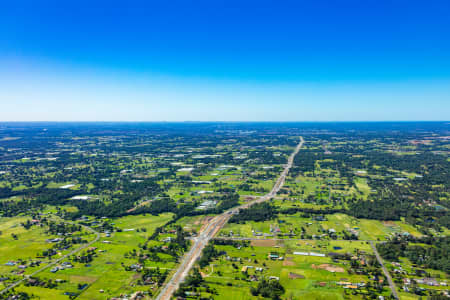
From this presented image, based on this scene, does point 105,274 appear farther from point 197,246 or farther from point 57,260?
point 197,246

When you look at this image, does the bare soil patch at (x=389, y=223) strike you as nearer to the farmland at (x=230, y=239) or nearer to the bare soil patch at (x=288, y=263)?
the farmland at (x=230, y=239)

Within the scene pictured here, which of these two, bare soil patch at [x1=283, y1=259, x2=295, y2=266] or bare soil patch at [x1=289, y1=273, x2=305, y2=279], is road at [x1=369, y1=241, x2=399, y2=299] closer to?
bare soil patch at [x1=289, y1=273, x2=305, y2=279]

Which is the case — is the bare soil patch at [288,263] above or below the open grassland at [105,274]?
above

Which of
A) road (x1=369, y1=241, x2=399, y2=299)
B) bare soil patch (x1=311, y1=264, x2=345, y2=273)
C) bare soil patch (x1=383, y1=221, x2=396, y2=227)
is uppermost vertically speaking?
bare soil patch (x1=383, y1=221, x2=396, y2=227)

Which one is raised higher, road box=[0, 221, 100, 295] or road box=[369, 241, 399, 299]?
road box=[369, 241, 399, 299]

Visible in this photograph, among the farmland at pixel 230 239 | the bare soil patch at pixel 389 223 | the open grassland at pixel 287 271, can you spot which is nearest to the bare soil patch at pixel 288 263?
the open grassland at pixel 287 271

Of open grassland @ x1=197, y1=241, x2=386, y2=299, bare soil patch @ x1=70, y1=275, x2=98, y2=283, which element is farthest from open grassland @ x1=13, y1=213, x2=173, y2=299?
open grassland @ x1=197, y1=241, x2=386, y2=299

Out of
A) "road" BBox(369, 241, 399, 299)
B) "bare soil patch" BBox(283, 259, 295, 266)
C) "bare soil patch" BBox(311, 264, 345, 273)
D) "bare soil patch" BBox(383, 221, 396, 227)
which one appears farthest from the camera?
"bare soil patch" BBox(383, 221, 396, 227)

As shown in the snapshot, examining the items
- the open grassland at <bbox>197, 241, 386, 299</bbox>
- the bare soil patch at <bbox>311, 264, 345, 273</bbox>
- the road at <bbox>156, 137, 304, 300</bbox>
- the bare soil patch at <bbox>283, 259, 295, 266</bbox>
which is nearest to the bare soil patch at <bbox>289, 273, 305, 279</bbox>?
the open grassland at <bbox>197, 241, 386, 299</bbox>

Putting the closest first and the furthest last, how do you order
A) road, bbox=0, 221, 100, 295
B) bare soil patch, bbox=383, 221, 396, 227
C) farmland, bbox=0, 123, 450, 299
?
1. farmland, bbox=0, 123, 450, 299
2. road, bbox=0, 221, 100, 295
3. bare soil patch, bbox=383, 221, 396, 227

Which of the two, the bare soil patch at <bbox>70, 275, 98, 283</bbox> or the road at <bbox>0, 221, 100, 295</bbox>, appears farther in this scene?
the bare soil patch at <bbox>70, 275, 98, 283</bbox>

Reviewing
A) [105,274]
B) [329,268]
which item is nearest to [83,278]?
[105,274]

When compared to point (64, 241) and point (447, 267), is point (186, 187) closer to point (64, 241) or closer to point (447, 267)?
point (64, 241)
